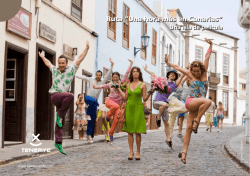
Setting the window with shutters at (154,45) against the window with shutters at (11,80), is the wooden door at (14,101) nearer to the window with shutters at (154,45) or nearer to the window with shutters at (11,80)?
the window with shutters at (11,80)

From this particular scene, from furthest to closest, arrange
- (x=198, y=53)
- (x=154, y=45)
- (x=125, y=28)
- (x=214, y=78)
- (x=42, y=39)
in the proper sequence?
(x=214, y=78)
(x=198, y=53)
(x=154, y=45)
(x=125, y=28)
(x=42, y=39)

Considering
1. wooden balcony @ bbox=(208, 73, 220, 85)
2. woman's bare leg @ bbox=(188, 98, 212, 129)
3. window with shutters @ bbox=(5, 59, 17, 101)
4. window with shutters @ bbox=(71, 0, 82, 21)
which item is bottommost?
woman's bare leg @ bbox=(188, 98, 212, 129)

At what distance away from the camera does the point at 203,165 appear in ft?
26.8

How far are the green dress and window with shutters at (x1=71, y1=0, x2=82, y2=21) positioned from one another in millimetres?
7662

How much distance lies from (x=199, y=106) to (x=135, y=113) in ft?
5.86

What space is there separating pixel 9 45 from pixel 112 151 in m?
3.83

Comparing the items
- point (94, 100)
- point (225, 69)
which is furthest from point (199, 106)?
point (225, 69)

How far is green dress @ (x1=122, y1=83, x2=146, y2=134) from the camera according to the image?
862 cm

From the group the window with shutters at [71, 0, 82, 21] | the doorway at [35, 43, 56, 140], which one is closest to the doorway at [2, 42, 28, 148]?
the doorway at [35, 43, 56, 140]

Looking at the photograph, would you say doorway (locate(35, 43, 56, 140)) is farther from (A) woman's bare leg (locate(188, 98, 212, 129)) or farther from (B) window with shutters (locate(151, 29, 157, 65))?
(B) window with shutters (locate(151, 29, 157, 65))

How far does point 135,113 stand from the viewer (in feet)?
28.5

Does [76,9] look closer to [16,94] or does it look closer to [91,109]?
[91,109]

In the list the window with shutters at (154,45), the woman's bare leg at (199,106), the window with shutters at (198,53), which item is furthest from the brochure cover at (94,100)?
the window with shutters at (198,53)

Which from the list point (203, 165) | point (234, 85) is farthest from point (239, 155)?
point (234, 85)
